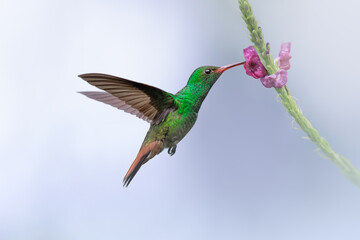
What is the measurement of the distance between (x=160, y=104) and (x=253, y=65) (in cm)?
58

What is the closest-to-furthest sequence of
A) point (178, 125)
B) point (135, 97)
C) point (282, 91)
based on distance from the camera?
point (282, 91)
point (135, 97)
point (178, 125)

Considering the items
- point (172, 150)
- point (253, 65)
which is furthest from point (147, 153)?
point (253, 65)

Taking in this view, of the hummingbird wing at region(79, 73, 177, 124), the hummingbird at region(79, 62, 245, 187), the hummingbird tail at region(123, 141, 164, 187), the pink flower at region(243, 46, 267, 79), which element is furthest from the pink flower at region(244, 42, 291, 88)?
the hummingbird tail at region(123, 141, 164, 187)

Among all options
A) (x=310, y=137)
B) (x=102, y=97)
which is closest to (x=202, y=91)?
(x=102, y=97)

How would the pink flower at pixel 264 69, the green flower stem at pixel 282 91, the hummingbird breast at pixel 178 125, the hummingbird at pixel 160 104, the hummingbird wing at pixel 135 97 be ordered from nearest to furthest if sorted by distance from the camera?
1. the green flower stem at pixel 282 91
2. the pink flower at pixel 264 69
3. the hummingbird wing at pixel 135 97
4. the hummingbird at pixel 160 104
5. the hummingbird breast at pixel 178 125

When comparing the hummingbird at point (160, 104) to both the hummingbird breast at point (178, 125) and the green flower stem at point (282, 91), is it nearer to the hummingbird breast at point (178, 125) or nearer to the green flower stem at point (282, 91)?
the hummingbird breast at point (178, 125)

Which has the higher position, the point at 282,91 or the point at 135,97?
the point at 135,97

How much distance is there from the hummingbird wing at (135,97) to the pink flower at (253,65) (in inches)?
17.2

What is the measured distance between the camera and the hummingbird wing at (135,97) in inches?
64.5

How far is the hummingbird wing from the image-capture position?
1638 millimetres

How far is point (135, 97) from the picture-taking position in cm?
181

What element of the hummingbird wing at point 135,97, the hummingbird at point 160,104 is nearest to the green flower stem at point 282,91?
the hummingbird at point 160,104

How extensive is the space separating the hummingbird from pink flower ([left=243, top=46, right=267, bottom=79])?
0.22 metres

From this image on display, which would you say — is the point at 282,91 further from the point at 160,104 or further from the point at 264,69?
the point at 160,104
